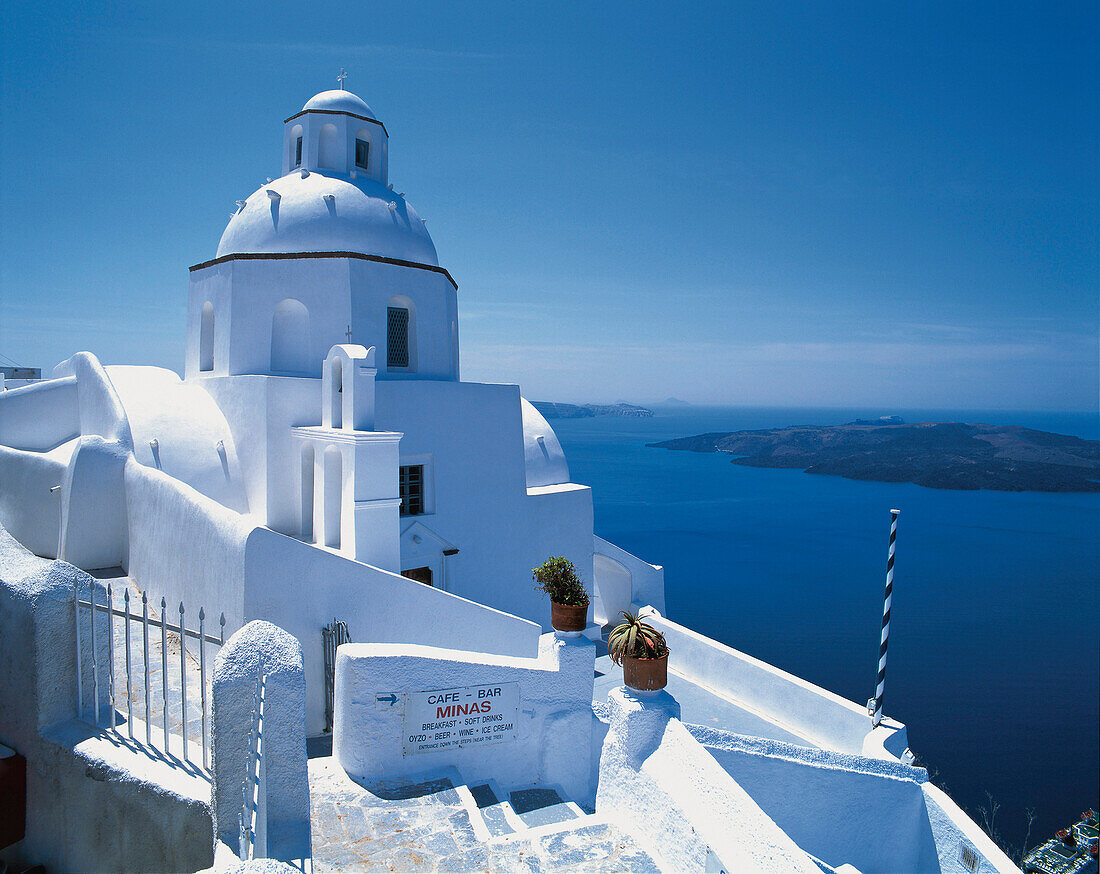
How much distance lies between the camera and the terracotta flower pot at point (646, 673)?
5.71 metres

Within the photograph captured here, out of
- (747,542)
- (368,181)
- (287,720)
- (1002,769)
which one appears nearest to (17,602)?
(287,720)

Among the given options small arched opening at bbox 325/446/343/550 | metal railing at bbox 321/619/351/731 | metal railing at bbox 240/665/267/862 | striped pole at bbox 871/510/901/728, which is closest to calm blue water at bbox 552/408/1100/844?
striped pole at bbox 871/510/901/728

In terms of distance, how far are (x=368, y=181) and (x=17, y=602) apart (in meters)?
12.1

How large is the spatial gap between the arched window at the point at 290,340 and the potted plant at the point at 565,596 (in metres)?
7.52

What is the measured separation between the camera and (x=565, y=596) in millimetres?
7328

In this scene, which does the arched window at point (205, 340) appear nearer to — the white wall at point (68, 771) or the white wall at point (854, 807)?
the white wall at point (68, 771)

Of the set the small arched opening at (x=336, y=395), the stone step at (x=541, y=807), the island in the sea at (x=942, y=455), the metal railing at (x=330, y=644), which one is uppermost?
the small arched opening at (x=336, y=395)

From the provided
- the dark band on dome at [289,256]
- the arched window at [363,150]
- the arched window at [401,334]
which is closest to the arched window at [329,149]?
the arched window at [363,150]

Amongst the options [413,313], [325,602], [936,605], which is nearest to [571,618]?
[325,602]

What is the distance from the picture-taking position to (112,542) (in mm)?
11039

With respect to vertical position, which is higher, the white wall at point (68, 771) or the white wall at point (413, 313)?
the white wall at point (413, 313)

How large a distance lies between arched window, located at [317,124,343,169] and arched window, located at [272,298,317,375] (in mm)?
3822

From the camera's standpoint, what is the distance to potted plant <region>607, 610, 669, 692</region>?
5719 millimetres

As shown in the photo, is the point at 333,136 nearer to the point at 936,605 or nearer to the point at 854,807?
the point at 854,807
